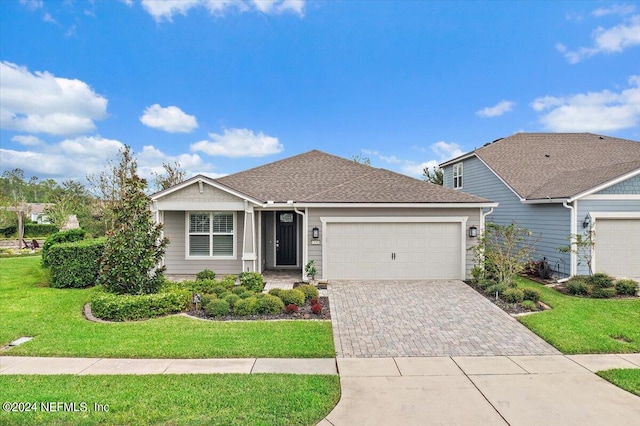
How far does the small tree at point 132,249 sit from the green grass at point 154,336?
3.85 ft

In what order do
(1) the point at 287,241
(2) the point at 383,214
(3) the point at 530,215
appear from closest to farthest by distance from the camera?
(2) the point at 383,214, (3) the point at 530,215, (1) the point at 287,241

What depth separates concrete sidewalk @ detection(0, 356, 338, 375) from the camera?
17.8 feet

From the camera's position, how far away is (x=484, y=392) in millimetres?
4805

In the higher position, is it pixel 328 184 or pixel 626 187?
pixel 328 184

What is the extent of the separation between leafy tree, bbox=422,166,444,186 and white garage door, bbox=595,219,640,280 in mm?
20261

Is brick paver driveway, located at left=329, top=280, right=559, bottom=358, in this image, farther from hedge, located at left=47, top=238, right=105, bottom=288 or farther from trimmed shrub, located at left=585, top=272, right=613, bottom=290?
hedge, located at left=47, top=238, right=105, bottom=288

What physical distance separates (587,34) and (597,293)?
41.4 feet

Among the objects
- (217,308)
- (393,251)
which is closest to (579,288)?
(393,251)

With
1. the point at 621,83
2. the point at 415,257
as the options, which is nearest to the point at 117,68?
the point at 415,257

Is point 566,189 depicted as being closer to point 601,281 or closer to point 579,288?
point 601,281

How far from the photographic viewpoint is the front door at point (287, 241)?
14.6 m

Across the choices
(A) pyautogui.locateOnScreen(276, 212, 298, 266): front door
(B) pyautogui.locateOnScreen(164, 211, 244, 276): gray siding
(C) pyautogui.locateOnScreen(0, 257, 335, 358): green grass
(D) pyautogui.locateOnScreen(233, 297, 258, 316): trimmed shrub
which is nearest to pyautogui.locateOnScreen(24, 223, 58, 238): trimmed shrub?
(B) pyautogui.locateOnScreen(164, 211, 244, 276): gray siding

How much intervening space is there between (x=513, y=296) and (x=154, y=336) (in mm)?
8735

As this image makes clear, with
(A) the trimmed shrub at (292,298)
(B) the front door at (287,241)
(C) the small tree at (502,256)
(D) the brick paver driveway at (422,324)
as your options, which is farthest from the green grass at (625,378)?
(B) the front door at (287,241)
